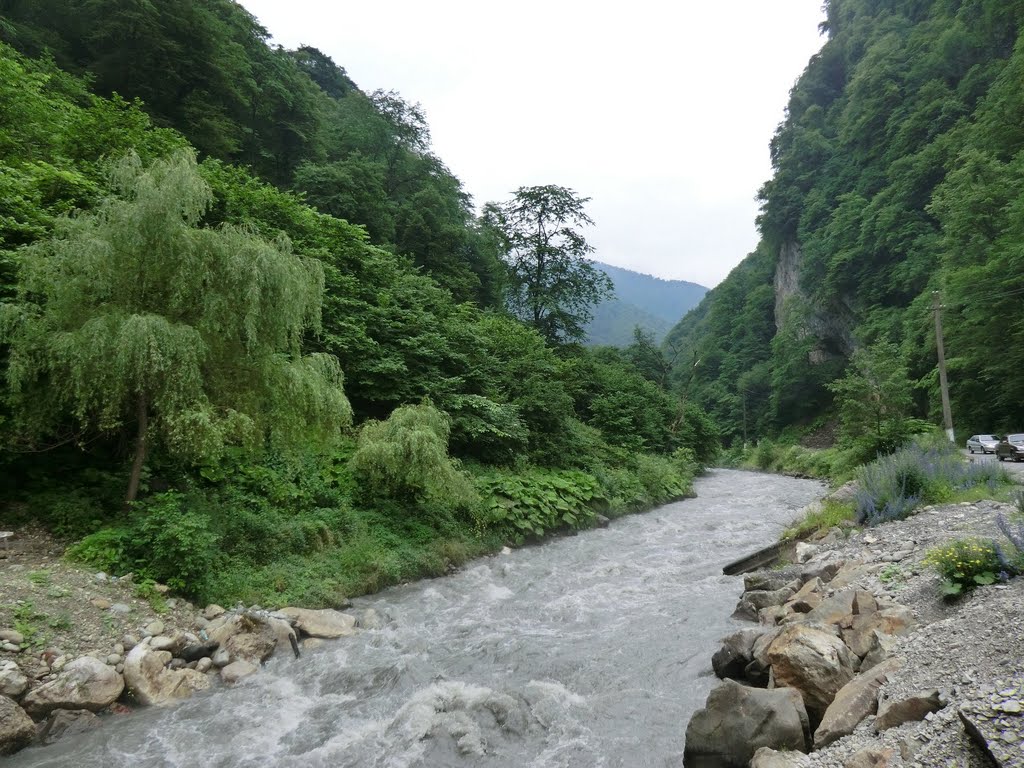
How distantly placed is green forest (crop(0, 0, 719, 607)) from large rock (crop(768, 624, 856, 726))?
735 centimetres

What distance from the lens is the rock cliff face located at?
55.1 m

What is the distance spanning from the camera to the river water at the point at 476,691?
552 cm

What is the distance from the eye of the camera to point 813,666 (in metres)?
5.34

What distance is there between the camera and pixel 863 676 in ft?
16.4

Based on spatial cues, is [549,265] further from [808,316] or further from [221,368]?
[808,316]

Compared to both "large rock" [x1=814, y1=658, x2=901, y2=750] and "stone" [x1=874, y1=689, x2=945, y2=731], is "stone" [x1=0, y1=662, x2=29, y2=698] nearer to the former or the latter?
"large rock" [x1=814, y1=658, x2=901, y2=750]

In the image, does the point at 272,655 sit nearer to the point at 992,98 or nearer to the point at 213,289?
the point at 213,289

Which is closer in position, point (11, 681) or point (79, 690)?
point (11, 681)

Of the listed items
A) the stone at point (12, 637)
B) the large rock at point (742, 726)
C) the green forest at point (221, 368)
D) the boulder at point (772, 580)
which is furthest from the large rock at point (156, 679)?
the boulder at point (772, 580)

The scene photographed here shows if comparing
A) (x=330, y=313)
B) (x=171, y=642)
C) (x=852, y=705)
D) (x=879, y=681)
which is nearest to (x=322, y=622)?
(x=171, y=642)

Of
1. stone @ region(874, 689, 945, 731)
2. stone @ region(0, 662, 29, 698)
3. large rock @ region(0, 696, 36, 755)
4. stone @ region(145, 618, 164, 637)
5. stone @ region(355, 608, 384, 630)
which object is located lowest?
stone @ region(355, 608, 384, 630)

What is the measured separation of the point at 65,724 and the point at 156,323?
5.15 meters

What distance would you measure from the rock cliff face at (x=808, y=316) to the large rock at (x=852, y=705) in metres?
56.2

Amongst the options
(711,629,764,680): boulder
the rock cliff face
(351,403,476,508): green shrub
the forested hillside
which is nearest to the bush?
(711,629,764,680): boulder
